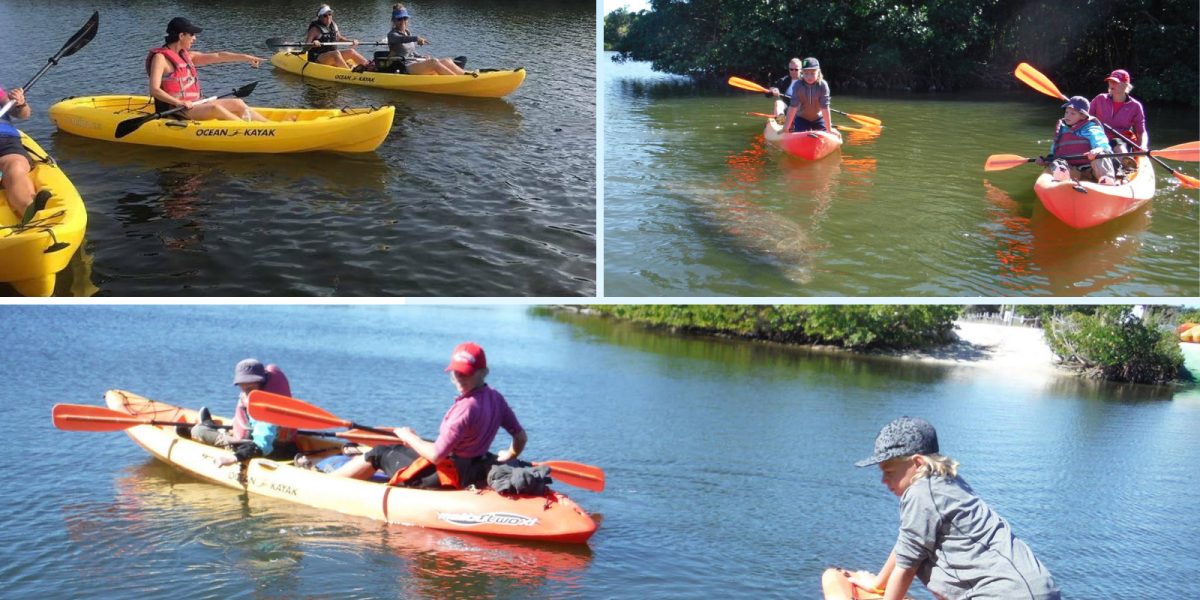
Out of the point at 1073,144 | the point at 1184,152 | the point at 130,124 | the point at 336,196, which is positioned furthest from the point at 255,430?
the point at 1184,152

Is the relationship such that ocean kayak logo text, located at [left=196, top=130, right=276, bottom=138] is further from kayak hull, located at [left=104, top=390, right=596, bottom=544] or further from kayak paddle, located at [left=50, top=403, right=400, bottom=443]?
kayak hull, located at [left=104, top=390, right=596, bottom=544]

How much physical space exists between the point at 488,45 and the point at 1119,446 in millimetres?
12337

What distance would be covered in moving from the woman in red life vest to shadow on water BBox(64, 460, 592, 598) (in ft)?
16.3

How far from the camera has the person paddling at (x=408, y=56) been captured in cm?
1408

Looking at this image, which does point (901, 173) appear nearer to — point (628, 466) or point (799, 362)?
point (799, 362)

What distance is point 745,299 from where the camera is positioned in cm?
781

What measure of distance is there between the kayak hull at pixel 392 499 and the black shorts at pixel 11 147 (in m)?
2.61

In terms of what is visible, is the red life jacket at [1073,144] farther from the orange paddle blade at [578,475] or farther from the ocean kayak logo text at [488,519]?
the ocean kayak logo text at [488,519]

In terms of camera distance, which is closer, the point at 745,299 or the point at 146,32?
the point at 745,299

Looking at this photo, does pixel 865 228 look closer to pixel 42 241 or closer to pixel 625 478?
pixel 625 478

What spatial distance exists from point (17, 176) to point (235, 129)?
2820 millimetres

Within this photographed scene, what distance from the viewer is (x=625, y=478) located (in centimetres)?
734

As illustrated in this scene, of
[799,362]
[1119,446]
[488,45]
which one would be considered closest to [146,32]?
[488,45]

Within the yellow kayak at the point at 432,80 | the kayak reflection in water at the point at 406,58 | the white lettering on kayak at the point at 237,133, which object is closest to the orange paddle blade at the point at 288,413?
the white lettering on kayak at the point at 237,133
